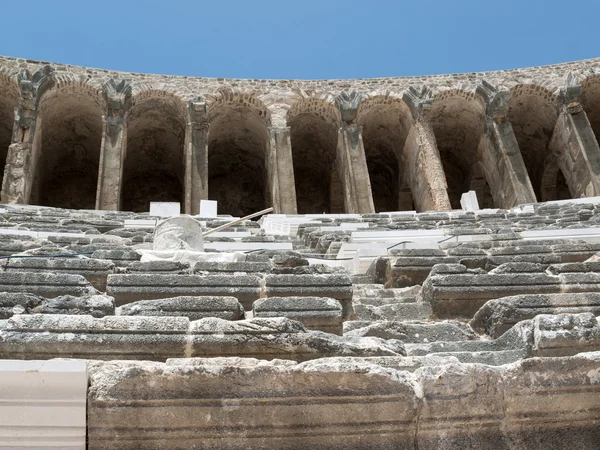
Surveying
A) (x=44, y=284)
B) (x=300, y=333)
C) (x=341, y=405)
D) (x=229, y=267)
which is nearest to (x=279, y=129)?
(x=229, y=267)

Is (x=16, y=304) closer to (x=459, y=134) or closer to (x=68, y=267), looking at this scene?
(x=68, y=267)

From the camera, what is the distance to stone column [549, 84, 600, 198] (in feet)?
50.0

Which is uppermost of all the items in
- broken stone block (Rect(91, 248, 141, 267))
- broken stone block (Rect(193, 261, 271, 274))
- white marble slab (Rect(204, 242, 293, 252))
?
white marble slab (Rect(204, 242, 293, 252))

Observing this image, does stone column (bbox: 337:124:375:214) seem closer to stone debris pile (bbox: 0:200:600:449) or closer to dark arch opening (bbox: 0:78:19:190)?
dark arch opening (bbox: 0:78:19:190)

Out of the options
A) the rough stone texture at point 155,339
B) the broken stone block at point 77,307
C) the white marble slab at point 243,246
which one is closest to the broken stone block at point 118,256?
the broken stone block at point 77,307

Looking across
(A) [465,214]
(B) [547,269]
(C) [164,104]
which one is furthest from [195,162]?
(B) [547,269]

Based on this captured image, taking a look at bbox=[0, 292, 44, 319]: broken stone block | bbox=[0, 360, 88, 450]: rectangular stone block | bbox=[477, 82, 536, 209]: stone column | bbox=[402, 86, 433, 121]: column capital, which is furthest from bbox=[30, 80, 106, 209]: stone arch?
bbox=[0, 360, 88, 450]: rectangular stone block

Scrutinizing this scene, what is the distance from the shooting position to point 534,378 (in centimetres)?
247

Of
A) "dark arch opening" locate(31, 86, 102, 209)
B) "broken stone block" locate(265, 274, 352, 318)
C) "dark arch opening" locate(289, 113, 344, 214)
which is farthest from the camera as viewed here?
"dark arch opening" locate(289, 113, 344, 214)

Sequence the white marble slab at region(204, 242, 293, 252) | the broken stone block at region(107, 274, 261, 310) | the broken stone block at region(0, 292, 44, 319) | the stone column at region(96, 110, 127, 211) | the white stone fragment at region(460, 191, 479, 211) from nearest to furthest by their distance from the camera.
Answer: the broken stone block at region(0, 292, 44, 319), the broken stone block at region(107, 274, 261, 310), the white marble slab at region(204, 242, 293, 252), the white stone fragment at region(460, 191, 479, 211), the stone column at region(96, 110, 127, 211)

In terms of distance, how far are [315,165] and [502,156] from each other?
5.92 metres

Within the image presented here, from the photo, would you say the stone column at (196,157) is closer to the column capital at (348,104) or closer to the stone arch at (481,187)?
the column capital at (348,104)

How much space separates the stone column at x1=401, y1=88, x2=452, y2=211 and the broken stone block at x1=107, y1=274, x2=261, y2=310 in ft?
37.0

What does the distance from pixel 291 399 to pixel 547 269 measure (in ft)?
9.44
